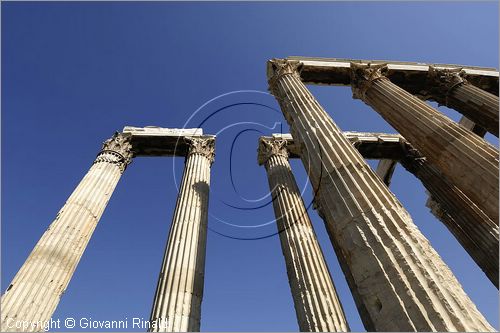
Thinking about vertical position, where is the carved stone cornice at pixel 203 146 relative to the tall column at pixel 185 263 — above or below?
above

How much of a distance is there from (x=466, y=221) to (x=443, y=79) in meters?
8.54

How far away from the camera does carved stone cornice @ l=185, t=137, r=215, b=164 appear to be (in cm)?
1990

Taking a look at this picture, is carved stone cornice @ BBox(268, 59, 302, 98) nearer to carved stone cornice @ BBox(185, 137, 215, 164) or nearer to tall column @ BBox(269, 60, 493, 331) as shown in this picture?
carved stone cornice @ BBox(185, 137, 215, 164)

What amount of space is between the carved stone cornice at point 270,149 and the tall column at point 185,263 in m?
4.44

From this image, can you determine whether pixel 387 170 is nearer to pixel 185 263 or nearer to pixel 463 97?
pixel 463 97

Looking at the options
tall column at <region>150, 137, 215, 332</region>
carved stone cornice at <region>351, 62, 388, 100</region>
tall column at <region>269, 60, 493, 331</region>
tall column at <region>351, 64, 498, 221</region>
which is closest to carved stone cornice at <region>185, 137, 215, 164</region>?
tall column at <region>150, 137, 215, 332</region>

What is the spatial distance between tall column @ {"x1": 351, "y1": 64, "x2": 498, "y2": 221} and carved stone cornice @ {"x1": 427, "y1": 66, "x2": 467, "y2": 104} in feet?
14.9

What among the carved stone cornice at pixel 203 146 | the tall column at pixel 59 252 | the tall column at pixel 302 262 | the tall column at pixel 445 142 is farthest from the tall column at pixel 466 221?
the tall column at pixel 59 252

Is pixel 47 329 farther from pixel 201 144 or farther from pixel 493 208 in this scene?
pixel 493 208

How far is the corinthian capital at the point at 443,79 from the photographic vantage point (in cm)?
1806

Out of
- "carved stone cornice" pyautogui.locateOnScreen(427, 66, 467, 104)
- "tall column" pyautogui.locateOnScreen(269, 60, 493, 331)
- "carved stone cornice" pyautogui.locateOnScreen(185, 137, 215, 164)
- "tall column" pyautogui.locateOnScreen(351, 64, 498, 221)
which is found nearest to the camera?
"tall column" pyautogui.locateOnScreen(269, 60, 493, 331)

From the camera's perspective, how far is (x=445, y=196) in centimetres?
1717

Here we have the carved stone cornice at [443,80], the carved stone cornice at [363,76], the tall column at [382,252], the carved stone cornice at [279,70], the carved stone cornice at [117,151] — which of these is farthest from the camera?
Result: the carved stone cornice at [117,151]

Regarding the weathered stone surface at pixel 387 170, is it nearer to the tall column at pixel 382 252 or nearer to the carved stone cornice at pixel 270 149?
the carved stone cornice at pixel 270 149
